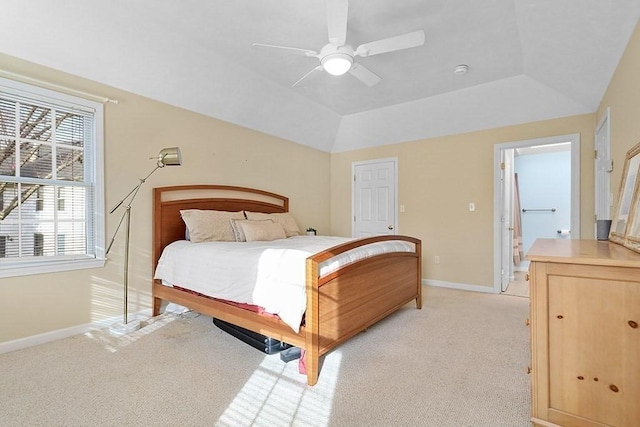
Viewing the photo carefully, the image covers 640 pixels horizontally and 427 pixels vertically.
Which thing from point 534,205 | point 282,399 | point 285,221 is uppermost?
point 534,205

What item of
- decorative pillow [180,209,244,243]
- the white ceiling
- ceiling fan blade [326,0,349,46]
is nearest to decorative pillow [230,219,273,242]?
decorative pillow [180,209,244,243]

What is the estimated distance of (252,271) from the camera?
2.38 meters

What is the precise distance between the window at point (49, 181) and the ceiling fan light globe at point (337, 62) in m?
2.20

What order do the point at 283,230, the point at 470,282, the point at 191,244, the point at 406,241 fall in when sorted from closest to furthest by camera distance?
the point at 191,244
the point at 406,241
the point at 283,230
the point at 470,282

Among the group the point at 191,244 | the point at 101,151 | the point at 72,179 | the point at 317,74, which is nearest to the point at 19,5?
the point at 101,151

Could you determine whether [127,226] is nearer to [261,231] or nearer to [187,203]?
[187,203]

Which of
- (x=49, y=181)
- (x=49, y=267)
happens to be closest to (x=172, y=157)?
(x=49, y=181)

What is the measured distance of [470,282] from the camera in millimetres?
4574

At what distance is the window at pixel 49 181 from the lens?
2527 mm

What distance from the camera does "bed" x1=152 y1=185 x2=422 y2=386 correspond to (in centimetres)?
207

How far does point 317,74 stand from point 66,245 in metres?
3.16

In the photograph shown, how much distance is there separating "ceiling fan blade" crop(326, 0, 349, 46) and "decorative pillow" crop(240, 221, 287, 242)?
84.0 inches

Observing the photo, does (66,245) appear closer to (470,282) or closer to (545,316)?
(545,316)

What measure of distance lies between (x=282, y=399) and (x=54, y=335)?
7.32 feet
